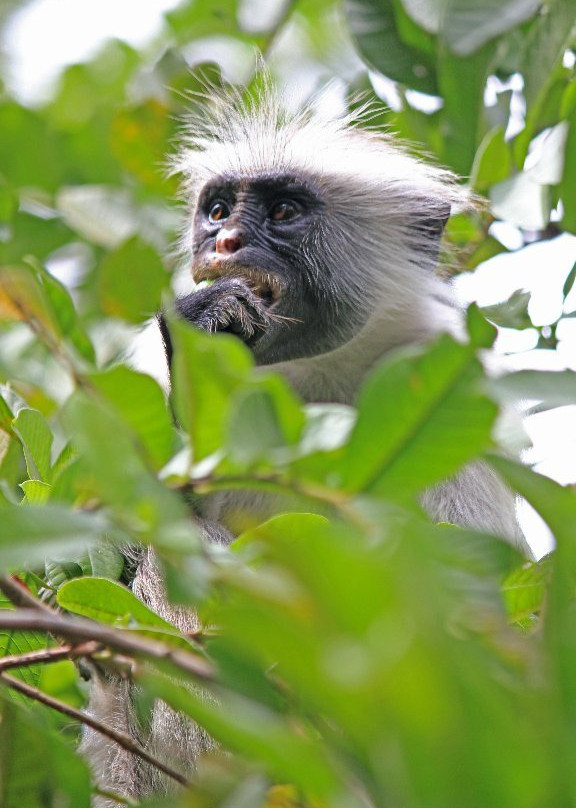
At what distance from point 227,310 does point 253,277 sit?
0.39 metres

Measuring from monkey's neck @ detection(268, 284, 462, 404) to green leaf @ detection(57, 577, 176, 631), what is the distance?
205 cm

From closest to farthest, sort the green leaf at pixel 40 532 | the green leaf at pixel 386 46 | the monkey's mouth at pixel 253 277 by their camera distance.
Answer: the green leaf at pixel 40 532, the green leaf at pixel 386 46, the monkey's mouth at pixel 253 277

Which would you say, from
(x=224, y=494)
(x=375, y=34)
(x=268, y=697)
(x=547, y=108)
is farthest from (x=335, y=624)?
(x=224, y=494)

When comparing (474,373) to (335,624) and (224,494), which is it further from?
(224,494)

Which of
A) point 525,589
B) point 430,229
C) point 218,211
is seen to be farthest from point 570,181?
point 430,229

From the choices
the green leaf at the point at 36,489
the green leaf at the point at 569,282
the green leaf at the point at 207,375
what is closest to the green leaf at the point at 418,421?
the green leaf at the point at 207,375

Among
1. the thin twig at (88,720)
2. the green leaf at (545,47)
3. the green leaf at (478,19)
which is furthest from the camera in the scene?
the green leaf at (545,47)

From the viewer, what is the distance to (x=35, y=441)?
1.73m

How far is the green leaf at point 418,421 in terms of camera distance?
98cm

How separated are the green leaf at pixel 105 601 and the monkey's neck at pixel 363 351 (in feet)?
6.71

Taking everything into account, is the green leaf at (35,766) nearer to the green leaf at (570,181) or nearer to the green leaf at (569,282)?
the green leaf at (570,181)

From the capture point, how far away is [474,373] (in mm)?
996

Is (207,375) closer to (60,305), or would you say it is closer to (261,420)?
(261,420)

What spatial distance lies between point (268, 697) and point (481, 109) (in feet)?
6.98
